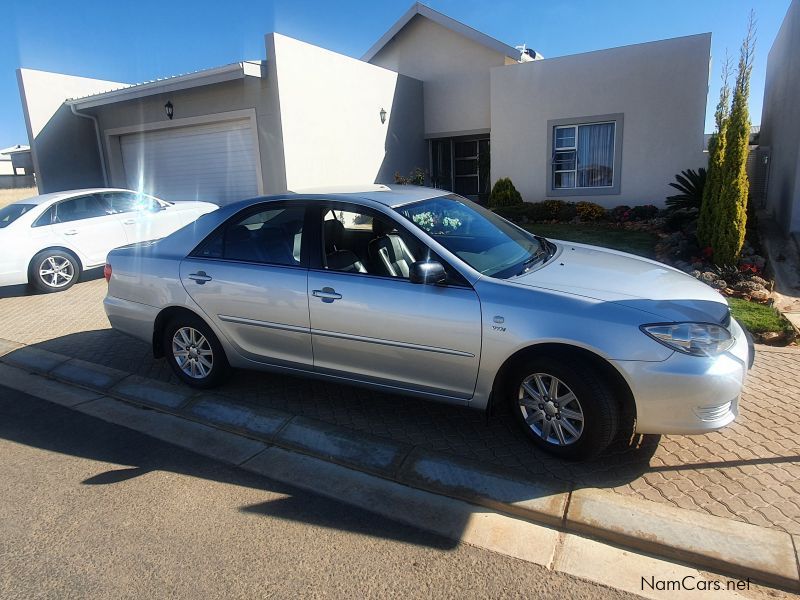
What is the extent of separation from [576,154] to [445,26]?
584cm

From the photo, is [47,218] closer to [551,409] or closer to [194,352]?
[194,352]

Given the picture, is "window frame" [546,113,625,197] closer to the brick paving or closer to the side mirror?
the brick paving

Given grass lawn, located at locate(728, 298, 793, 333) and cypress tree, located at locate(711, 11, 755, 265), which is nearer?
grass lawn, located at locate(728, 298, 793, 333)

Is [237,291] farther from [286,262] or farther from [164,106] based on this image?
[164,106]

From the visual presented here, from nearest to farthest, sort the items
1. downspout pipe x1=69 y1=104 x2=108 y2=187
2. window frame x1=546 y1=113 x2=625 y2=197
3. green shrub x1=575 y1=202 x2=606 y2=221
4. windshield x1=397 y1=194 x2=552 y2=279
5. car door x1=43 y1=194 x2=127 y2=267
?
windshield x1=397 y1=194 x2=552 y2=279 → car door x1=43 y1=194 x2=127 y2=267 → green shrub x1=575 y1=202 x2=606 y2=221 → window frame x1=546 y1=113 x2=625 y2=197 → downspout pipe x1=69 y1=104 x2=108 y2=187

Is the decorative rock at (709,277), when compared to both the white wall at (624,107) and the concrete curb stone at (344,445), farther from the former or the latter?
the white wall at (624,107)

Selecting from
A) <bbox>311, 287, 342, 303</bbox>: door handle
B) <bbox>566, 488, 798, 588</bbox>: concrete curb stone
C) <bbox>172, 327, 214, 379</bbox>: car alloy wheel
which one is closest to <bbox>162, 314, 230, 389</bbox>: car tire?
<bbox>172, 327, 214, 379</bbox>: car alloy wheel

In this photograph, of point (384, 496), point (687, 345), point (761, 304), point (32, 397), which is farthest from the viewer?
point (761, 304)

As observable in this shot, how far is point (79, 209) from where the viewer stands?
9.13 metres

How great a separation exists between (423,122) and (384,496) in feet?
47.0

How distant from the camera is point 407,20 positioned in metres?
16.8

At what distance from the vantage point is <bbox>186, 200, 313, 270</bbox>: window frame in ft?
13.3

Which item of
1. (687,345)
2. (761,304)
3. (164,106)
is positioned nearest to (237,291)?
(687,345)

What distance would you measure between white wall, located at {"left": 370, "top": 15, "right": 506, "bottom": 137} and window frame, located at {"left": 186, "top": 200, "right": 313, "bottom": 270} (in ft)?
39.2
